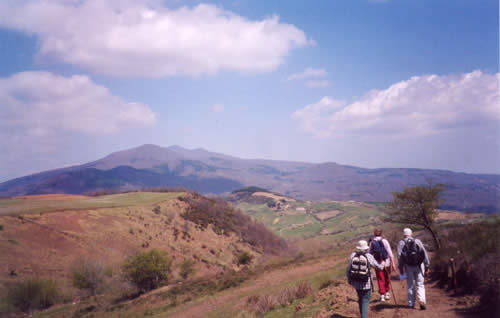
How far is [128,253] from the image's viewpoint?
39.5 m

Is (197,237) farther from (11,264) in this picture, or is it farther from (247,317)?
(247,317)

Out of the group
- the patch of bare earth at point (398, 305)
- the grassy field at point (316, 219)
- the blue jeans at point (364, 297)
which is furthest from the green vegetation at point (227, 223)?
the blue jeans at point (364, 297)

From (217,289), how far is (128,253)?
22.4m

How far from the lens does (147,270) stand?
27.2 metres

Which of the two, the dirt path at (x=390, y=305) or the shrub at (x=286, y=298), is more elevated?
the dirt path at (x=390, y=305)

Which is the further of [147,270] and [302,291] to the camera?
[147,270]

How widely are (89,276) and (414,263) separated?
1140 inches

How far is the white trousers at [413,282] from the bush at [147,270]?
2477cm

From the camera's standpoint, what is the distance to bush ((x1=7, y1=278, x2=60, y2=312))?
76.6 ft

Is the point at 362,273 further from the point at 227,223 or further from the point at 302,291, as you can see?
the point at 227,223

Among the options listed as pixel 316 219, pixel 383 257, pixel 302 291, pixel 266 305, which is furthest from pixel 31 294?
pixel 316 219

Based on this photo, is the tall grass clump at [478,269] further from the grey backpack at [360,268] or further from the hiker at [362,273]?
the grey backpack at [360,268]

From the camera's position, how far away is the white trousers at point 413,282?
28.9ft

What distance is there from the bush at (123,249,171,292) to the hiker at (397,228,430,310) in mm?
24860
